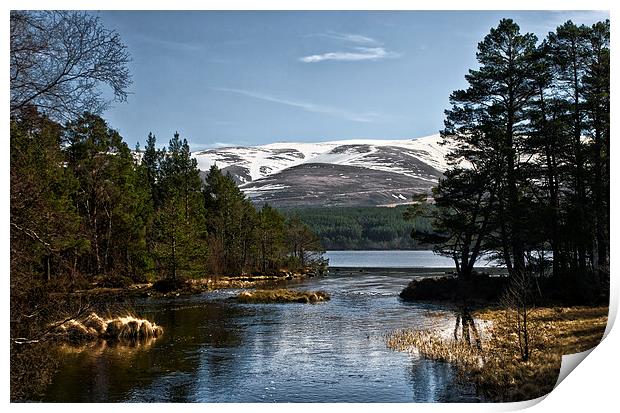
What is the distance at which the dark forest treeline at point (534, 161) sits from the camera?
56.3 feet

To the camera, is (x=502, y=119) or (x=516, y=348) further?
(x=502, y=119)

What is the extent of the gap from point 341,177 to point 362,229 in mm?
34837

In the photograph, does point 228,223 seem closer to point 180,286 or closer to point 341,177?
point 180,286

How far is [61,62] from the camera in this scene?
30.0ft

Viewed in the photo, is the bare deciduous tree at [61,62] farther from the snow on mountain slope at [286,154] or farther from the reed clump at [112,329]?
the snow on mountain slope at [286,154]

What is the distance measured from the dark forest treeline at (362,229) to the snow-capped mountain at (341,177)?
5.25m

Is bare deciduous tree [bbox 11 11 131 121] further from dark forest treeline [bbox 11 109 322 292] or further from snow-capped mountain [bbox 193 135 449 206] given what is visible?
snow-capped mountain [bbox 193 135 449 206]

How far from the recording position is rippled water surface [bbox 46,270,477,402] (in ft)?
33.7

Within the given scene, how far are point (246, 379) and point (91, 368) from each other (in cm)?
306

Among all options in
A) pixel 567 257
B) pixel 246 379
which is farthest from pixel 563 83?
pixel 246 379

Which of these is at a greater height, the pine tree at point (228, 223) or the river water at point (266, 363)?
the pine tree at point (228, 223)

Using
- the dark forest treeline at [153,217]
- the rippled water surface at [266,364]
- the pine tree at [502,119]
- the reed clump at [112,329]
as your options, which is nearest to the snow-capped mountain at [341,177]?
the dark forest treeline at [153,217]

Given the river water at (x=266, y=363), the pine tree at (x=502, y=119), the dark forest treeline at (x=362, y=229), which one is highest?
the pine tree at (x=502, y=119)

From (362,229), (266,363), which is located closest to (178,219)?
(362,229)
